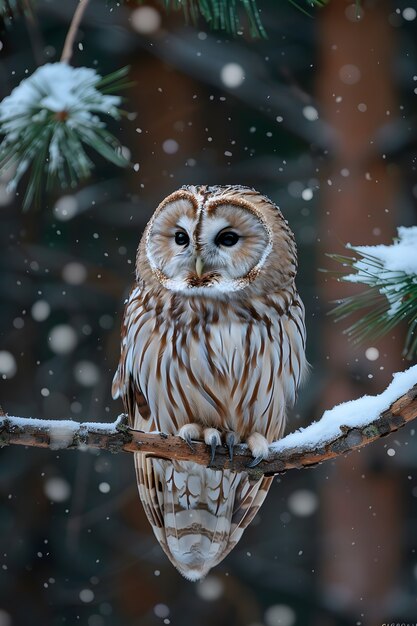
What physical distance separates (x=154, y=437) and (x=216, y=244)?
13.3 inches

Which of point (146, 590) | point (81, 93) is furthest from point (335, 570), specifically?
point (81, 93)

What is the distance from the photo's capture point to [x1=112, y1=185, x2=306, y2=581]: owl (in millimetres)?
1428

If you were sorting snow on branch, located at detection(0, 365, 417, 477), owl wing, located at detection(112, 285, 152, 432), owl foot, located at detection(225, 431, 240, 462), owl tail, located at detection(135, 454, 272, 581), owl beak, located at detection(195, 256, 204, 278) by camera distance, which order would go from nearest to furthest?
snow on branch, located at detection(0, 365, 417, 477)
owl beak, located at detection(195, 256, 204, 278)
owl foot, located at detection(225, 431, 240, 462)
owl wing, located at detection(112, 285, 152, 432)
owl tail, located at detection(135, 454, 272, 581)

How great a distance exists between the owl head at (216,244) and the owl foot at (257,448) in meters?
0.25

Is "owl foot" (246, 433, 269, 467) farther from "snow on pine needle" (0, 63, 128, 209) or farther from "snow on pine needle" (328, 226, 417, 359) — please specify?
"snow on pine needle" (0, 63, 128, 209)

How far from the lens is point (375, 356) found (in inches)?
104

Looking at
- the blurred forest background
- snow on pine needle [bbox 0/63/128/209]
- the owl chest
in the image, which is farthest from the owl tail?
the blurred forest background

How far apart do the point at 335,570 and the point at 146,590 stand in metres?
0.69

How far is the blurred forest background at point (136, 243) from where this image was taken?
2.84 m

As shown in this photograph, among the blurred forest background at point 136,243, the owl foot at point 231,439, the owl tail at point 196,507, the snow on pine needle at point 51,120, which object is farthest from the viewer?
the blurred forest background at point 136,243

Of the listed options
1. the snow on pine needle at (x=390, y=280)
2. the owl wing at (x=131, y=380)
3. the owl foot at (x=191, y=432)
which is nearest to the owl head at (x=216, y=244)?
the owl wing at (x=131, y=380)

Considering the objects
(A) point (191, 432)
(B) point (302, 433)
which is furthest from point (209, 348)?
(B) point (302, 433)

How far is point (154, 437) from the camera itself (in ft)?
4.14

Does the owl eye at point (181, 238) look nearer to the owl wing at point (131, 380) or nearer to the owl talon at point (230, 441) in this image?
the owl wing at point (131, 380)
